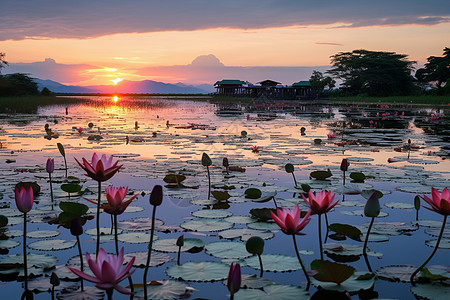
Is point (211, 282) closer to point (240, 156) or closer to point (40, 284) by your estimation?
point (40, 284)

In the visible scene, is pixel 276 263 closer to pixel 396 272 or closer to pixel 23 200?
pixel 396 272

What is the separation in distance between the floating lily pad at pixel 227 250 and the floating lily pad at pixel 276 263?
0.10m

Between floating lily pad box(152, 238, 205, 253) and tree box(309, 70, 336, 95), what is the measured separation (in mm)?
73487

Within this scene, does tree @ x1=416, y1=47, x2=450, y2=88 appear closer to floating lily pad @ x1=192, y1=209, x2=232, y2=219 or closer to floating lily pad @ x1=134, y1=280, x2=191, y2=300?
floating lily pad @ x1=192, y1=209, x2=232, y2=219

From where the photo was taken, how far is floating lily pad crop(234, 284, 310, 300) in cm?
238

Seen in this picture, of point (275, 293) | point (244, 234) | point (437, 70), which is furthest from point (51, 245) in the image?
point (437, 70)

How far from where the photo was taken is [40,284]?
8.61 ft

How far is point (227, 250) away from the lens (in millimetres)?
3172

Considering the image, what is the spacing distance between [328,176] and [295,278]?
3120mm

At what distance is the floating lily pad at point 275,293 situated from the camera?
7.79 feet

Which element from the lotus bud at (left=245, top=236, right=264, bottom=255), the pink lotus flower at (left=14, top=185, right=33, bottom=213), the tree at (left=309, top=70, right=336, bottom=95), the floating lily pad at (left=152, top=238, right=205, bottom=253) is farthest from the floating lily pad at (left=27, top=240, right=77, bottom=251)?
the tree at (left=309, top=70, right=336, bottom=95)

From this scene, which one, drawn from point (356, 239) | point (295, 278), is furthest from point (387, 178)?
point (295, 278)

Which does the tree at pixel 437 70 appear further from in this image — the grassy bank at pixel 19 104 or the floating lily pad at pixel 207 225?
the floating lily pad at pixel 207 225

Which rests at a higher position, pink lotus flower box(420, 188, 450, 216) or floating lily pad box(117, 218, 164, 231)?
pink lotus flower box(420, 188, 450, 216)
